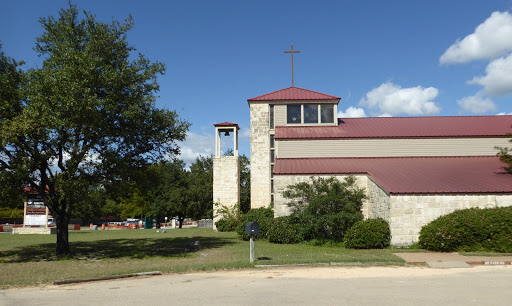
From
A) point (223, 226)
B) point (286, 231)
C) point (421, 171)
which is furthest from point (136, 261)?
point (223, 226)

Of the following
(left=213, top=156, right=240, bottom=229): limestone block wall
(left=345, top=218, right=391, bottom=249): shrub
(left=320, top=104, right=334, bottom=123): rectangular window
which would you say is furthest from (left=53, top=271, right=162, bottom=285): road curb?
(left=213, top=156, right=240, bottom=229): limestone block wall

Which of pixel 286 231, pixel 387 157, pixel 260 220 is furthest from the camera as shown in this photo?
pixel 387 157

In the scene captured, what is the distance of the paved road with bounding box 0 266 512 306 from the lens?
819cm

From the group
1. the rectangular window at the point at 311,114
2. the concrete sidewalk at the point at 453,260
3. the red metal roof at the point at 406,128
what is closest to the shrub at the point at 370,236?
the concrete sidewalk at the point at 453,260

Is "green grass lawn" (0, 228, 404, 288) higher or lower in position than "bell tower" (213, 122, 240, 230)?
lower

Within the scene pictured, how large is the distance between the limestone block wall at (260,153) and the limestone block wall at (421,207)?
15.2m

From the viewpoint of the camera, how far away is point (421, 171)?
22703 millimetres

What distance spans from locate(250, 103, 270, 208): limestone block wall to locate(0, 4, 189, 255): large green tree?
13661mm

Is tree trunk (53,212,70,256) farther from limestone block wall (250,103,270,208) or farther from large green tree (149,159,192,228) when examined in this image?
large green tree (149,159,192,228)

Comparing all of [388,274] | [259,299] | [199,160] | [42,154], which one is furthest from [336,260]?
[199,160]

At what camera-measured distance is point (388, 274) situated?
11.4 meters

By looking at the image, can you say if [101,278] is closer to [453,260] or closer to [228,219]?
[453,260]

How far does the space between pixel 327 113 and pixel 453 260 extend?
60.0ft

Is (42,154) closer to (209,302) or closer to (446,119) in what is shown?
(209,302)
